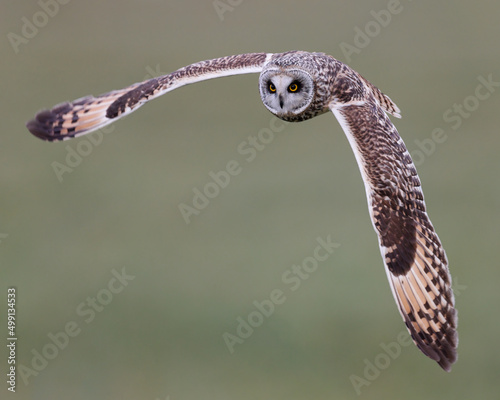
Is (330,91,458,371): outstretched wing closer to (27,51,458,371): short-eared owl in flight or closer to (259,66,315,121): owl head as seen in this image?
(27,51,458,371): short-eared owl in flight

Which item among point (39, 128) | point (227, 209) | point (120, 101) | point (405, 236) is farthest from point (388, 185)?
point (227, 209)

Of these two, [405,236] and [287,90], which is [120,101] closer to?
[287,90]

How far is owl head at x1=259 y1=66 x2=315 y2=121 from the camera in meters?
7.44

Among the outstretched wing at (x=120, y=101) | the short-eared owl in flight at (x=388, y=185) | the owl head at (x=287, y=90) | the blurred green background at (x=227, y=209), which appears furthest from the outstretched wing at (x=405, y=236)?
the blurred green background at (x=227, y=209)

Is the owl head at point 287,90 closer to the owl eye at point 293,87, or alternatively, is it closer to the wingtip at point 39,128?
the owl eye at point 293,87

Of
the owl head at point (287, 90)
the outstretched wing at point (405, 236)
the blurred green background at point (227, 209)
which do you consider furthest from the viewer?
the blurred green background at point (227, 209)

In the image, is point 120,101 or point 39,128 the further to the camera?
point 39,128

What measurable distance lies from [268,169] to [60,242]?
597 centimetres

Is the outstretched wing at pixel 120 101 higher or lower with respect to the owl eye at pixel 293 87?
lower

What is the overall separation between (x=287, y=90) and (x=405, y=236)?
130cm

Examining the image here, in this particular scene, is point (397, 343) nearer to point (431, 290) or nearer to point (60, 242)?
point (60, 242)

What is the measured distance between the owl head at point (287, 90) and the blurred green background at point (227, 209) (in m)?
10.8

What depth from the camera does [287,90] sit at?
745 centimetres

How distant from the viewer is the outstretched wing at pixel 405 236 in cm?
722
